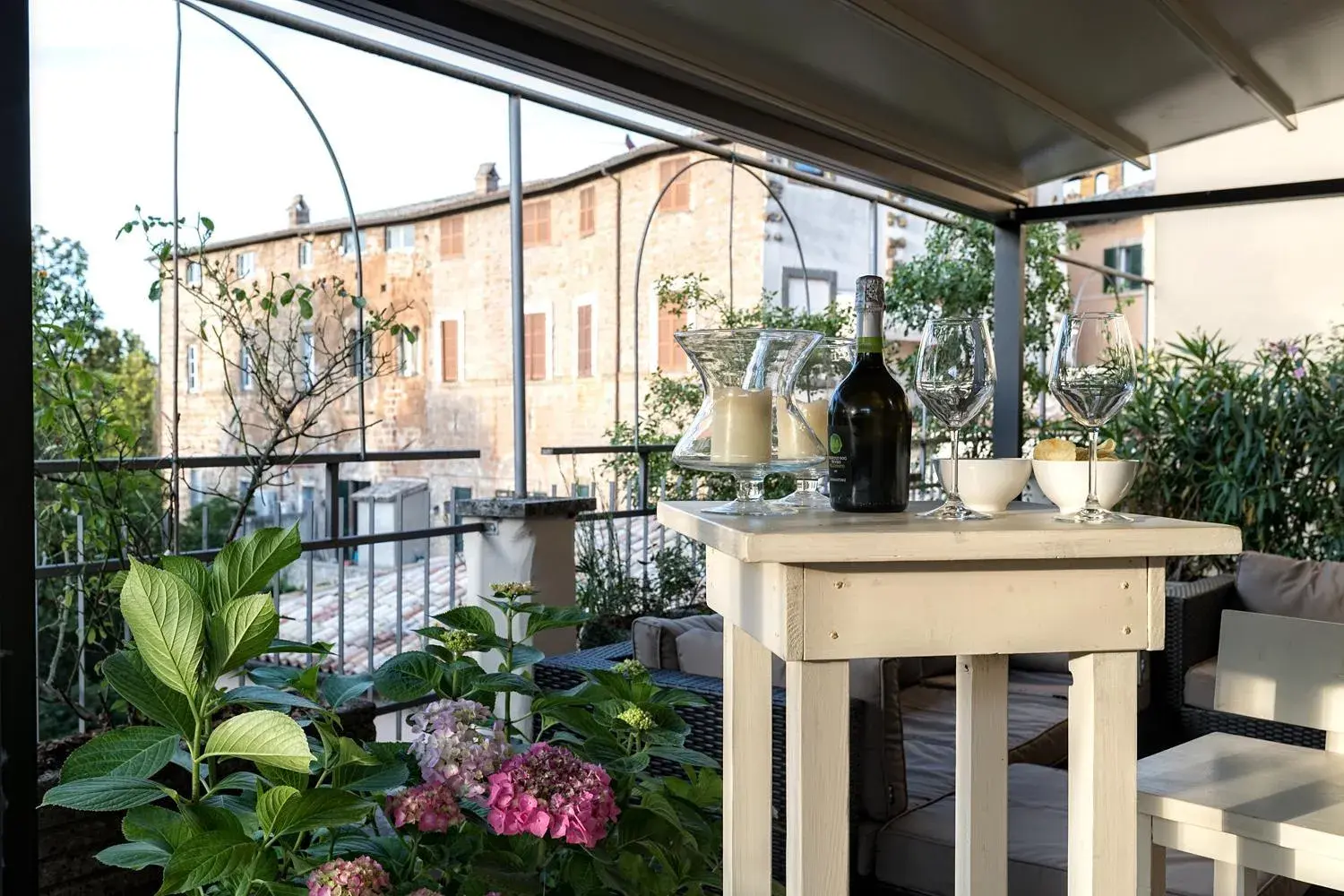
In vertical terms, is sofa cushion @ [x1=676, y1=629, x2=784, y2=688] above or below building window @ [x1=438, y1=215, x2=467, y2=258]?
below

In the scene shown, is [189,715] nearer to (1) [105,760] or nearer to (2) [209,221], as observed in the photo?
(1) [105,760]

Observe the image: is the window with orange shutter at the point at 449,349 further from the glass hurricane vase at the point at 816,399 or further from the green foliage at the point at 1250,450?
the glass hurricane vase at the point at 816,399

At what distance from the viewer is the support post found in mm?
3770

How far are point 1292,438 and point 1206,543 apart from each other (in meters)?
5.38

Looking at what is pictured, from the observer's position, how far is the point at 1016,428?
4.50 metres

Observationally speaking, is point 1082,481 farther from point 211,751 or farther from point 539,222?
point 539,222

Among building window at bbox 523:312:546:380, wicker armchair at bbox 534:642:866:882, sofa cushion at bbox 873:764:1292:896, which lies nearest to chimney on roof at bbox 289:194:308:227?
building window at bbox 523:312:546:380

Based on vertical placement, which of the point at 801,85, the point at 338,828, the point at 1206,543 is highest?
the point at 801,85

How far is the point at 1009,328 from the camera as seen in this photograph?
4.49 m

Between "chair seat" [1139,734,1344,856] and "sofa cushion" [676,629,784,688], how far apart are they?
97 cm

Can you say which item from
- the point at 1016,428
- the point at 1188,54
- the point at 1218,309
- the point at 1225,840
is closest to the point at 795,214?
the point at 1218,309

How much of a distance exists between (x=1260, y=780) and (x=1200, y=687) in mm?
2494

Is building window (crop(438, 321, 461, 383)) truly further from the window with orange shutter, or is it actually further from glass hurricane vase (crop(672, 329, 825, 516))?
glass hurricane vase (crop(672, 329, 825, 516))

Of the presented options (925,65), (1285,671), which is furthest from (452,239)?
(1285,671)
